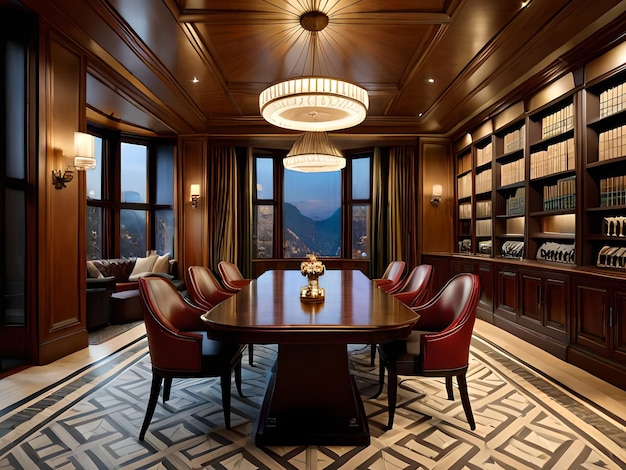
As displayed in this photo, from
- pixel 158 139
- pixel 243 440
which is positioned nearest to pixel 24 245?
pixel 243 440

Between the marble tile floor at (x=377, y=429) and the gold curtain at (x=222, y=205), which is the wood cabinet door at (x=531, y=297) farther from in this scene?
the gold curtain at (x=222, y=205)

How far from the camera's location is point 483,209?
600 cm

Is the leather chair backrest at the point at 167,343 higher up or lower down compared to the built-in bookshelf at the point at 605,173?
lower down

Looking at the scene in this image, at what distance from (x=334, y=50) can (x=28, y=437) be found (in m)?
4.17

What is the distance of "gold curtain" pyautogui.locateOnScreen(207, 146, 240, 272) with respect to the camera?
7.18 metres

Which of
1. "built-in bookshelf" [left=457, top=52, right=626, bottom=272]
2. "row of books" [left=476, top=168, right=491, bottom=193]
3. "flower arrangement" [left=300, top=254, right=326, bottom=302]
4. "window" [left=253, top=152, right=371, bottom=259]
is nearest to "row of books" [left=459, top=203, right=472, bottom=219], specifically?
"built-in bookshelf" [left=457, top=52, right=626, bottom=272]

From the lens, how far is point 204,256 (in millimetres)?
7016

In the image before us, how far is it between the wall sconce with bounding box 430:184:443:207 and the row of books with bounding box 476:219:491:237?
964mm

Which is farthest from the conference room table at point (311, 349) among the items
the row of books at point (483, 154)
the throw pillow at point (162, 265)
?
the throw pillow at point (162, 265)

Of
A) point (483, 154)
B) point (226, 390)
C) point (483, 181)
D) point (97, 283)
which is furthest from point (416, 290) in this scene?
point (97, 283)

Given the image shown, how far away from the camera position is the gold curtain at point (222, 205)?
718 cm

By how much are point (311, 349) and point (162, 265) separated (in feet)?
16.3

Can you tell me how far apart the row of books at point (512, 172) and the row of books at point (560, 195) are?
43cm

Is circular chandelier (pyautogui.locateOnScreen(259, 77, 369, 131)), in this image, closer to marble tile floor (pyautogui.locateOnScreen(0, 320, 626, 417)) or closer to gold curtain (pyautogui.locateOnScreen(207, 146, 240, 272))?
marble tile floor (pyautogui.locateOnScreen(0, 320, 626, 417))
